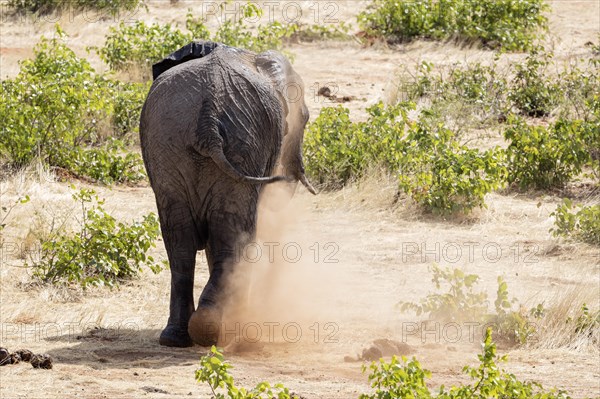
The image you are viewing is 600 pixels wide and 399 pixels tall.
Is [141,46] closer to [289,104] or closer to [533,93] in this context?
[533,93]

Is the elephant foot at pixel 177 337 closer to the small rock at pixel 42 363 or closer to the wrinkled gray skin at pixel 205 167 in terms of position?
the wrinkled gray skin at pixel 205 167

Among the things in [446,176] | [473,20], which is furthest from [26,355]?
[473,20]

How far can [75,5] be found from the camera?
19.7 meters

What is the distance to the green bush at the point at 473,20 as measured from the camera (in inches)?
673

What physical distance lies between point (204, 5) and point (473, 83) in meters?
6.39

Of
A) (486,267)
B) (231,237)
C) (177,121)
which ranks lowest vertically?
(486,267)

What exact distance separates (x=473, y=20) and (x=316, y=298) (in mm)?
9500

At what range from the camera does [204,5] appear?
63.9 ft

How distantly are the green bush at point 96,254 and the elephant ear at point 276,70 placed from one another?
167 cm

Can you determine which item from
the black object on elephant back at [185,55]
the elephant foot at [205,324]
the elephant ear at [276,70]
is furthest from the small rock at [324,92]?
the elephant foot at [205,324]

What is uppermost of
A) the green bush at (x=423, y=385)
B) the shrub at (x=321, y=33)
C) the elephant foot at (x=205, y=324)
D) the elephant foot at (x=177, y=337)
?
the shrub at (x=321, y=33)

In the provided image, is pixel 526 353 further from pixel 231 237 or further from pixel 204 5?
pixel 204 5

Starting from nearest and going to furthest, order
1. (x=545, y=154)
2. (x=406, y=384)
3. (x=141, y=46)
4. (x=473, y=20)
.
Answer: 1. (x=406, y=384)
2. (x=545, y=154)
3. (x=141, y=46)
4. (x=473, y=20)

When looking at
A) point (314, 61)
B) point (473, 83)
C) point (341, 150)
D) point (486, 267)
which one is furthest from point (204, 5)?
point (486, 267)
